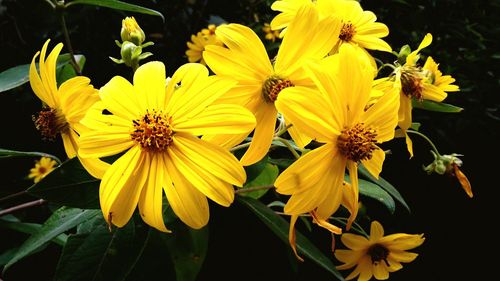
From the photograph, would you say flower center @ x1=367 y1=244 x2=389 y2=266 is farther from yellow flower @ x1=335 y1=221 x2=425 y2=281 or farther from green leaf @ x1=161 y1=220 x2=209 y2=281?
green leaf @ x1=161 y1=220 x2=209 y2=281

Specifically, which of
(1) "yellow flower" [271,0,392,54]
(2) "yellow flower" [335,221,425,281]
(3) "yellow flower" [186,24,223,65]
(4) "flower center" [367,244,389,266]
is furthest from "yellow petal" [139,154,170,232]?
(3) "yellow flower" [186,24,223,65]

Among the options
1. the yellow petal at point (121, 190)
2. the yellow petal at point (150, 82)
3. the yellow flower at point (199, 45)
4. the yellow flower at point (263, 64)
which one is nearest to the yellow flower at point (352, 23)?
the yellow flower at point (263, 64)

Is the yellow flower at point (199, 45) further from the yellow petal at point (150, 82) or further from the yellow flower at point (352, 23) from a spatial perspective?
the yellow petal at point (150, 82)

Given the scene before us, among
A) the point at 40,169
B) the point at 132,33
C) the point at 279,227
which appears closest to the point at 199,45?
the point at 40,169

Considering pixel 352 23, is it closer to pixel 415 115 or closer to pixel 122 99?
pixel 122 99

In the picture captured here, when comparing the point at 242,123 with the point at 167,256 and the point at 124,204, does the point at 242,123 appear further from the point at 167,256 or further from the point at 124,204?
the point at 167,256

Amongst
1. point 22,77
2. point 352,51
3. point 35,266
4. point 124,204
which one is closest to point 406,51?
point 352,51
